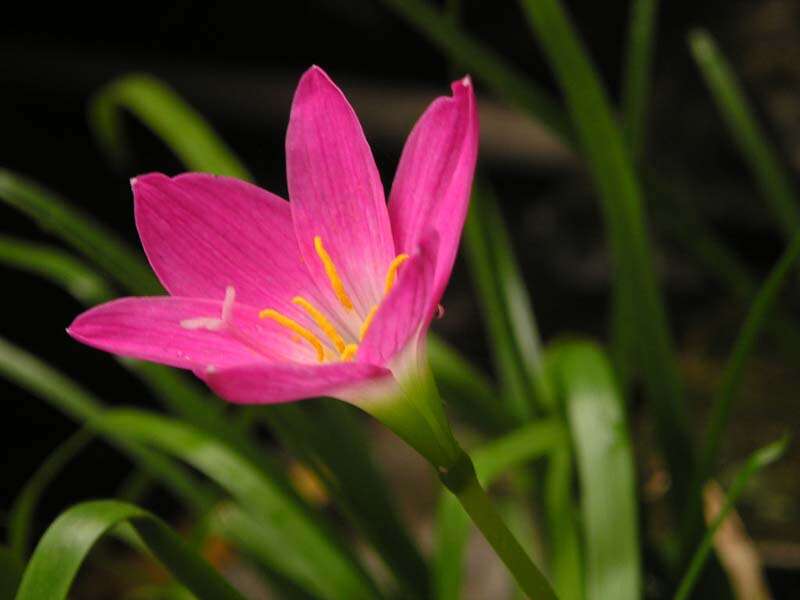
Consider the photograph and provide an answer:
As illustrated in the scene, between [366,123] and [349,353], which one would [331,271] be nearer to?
[349,353]

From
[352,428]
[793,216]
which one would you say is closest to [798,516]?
[793,216]

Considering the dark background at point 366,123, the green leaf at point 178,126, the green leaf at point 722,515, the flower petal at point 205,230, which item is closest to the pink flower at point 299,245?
the flower petal at point 205,230

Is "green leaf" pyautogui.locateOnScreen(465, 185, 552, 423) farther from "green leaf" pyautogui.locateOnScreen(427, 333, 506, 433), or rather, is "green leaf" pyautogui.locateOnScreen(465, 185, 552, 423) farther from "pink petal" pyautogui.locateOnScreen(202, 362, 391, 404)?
"pink petal" pyautogui.locateOnScreen(202, 362, 391, 404)

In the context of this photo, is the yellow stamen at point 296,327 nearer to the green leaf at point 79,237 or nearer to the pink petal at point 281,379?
the pink petal at point 281,379

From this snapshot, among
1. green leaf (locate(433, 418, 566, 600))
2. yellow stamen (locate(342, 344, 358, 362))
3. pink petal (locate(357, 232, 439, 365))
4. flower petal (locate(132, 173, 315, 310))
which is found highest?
flower petal (locate(132, 173, 315, 310))

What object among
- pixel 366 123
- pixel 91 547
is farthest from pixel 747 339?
pixel 366 123

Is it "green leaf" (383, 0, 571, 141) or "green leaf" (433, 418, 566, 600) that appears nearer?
"green leaf" (433, 418, 566, 600)

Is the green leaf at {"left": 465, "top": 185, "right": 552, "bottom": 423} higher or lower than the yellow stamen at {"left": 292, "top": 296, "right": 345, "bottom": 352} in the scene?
lower

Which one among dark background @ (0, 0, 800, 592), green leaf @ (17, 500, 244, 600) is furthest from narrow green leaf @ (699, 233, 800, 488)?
dark background @ (0, 0, 800, 592)
